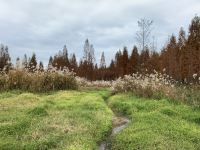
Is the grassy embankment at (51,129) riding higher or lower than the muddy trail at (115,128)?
higher

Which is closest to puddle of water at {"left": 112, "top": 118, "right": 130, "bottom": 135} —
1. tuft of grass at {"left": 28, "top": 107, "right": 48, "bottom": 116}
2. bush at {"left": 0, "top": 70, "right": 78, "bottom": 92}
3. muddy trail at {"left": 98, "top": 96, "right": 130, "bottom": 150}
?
muddy trail at {"left": 98, "top": 96, "right": 130, "bottom": 150}

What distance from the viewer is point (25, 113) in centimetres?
1345

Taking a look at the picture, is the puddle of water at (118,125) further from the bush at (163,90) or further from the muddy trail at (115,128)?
the bush at (163,90)

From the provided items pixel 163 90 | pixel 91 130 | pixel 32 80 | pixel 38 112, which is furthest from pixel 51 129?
pixel 32 80

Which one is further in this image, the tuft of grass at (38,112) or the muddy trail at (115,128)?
the tuft of grass at (38,112)

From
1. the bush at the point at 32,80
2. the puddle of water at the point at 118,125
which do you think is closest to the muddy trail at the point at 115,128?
the puddle of water at the point at 118,125

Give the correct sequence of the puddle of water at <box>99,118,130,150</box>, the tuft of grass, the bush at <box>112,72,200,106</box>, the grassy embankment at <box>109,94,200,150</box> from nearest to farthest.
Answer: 1. the grassy embankment at <box>109,94,200,150</box>
2. the puddle of water at <box>99,118,130,150</box>
3. the tuft of grass
4. the bush at <box>112,72,200,106</box>

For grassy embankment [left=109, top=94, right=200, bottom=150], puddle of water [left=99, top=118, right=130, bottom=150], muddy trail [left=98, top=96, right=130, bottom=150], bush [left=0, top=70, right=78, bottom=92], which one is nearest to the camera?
grassy embankment [left=109, top=94, right=200, bottom=150]

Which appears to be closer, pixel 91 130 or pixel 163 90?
pixel 91 130

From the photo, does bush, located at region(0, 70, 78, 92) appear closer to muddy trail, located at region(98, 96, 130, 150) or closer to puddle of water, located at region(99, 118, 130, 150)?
muddy trail, located at region(98, 96, 130, 150)

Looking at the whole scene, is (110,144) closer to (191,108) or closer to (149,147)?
(149,147)

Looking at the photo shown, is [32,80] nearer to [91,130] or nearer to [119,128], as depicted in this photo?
[119,128]

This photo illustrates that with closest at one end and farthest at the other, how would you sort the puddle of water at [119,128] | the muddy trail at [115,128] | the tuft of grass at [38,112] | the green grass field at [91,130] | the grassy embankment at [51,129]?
the grassy embankment at [51,129], the green grass field at [91,130], the muddy trail at [115,128], the puddle of water at [119,128], the tuft of grass at [38,112]

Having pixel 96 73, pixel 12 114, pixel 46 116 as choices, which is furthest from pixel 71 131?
pixel 96 73
